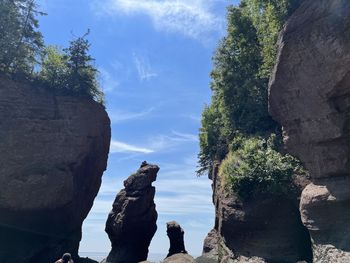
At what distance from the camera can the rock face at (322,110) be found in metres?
19.5

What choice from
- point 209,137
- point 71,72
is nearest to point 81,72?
point 71,72

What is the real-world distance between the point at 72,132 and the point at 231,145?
16401mm

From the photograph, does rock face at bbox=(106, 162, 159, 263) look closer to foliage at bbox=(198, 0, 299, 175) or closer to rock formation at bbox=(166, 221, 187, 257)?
rock formation at bbox=(166, 221, 187, 257)

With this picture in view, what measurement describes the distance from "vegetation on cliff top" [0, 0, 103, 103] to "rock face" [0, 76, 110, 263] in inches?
60.2

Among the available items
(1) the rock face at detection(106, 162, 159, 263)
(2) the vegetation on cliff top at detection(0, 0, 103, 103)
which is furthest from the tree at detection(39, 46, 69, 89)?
(1) the rock face at detection(106, 162, 159, 263)

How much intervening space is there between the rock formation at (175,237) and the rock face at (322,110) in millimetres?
25123

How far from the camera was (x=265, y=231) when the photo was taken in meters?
25.5

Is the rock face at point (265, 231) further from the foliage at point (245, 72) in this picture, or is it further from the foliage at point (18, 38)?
the foliage at point (18, 38)

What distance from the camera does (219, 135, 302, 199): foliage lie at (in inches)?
993

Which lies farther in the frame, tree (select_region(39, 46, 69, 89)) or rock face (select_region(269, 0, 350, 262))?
tree (select_region(39, 46, 69, 89))

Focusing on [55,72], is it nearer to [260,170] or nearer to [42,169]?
[42,169]

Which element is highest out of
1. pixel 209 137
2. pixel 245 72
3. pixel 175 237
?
pixel 245 72

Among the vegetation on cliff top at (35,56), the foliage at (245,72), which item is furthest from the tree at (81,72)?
the foliage at (245,72)

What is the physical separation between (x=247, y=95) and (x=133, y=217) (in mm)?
16939
